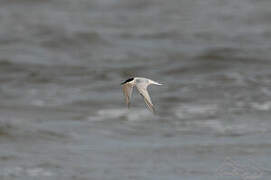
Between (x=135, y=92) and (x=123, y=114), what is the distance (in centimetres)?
136

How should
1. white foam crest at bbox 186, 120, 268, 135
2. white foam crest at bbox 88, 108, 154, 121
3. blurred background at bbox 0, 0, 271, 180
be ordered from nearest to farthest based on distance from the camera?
blurred background at bbox 0, 0, 271, 180 → white foam crest at bbox 186, 120, 268, 135 → white foam crest at bbox 88, 108, 154, 121

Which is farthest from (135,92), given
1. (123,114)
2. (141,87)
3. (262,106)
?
(141,87)

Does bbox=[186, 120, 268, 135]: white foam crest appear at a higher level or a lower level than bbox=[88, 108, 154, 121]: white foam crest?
lower

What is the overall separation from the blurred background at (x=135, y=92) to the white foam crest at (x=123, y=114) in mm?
15

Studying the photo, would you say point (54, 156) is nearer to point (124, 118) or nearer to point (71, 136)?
point (71, 136)

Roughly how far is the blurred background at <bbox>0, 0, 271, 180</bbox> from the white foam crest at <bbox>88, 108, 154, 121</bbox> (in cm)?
1

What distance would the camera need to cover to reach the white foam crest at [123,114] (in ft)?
35.1

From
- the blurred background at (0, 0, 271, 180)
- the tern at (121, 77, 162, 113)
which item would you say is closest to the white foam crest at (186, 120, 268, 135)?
the blurred background at (0, 0, 271, 180)

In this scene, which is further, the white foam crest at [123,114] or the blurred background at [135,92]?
the white foam crest at [123,114]

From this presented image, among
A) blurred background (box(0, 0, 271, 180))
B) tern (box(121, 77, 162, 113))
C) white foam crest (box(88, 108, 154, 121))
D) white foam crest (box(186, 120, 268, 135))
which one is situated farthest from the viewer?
white foam crest (box(88, 108, 154, 121))

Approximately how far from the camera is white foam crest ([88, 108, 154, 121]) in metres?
10.7

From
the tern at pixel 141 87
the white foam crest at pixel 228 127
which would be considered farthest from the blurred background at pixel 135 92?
the tern at pixel 141 87

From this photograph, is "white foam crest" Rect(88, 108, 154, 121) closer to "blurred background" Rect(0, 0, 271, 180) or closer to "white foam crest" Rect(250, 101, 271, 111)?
"blurred background" Rect(0, 0, 271, 180)

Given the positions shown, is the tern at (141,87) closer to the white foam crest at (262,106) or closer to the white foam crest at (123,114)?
the white foam crest at (123,114)
